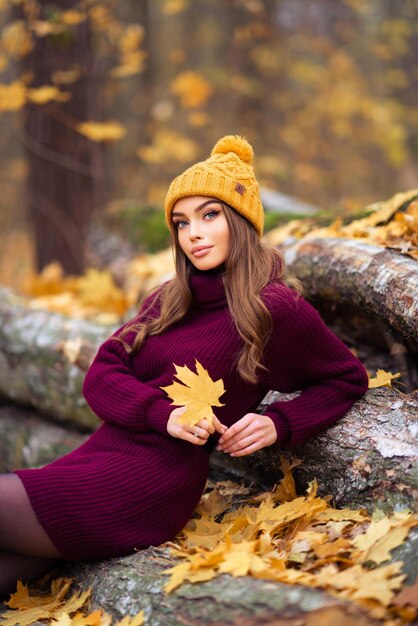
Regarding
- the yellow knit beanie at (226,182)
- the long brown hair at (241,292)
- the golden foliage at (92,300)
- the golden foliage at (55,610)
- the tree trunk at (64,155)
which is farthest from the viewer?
the tree trunk at (64,155)

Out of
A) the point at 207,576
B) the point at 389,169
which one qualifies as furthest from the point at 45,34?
the point at 389,169

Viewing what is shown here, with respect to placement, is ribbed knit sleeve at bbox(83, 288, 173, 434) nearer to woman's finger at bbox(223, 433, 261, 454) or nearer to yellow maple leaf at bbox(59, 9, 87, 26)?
woman's finger at bbox(223, 433, 261, 454)

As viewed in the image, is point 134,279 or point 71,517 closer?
point 71,517

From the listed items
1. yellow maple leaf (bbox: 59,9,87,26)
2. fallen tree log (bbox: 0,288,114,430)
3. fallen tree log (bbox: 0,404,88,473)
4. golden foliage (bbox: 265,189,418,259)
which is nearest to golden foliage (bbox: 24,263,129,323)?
fallen tree log (bbox: 0,288,114,430)

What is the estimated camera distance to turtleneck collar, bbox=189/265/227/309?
2.72m

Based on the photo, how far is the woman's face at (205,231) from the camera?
8.64 feet

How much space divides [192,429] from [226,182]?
998mm

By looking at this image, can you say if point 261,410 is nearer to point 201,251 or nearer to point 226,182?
point 201,251

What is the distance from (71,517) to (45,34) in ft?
18.4

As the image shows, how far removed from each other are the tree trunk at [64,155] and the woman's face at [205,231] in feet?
14.6

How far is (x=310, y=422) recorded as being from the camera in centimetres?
248

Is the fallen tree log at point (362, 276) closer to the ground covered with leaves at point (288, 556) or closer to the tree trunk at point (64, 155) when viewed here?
the ground covered with leaves at point (288, 556)

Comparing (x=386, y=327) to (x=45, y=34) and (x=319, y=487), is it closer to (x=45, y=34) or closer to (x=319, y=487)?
(x=319, y=487)

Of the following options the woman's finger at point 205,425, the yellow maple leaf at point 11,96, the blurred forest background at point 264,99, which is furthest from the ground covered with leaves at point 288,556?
the blurred forest background at point 264,99
